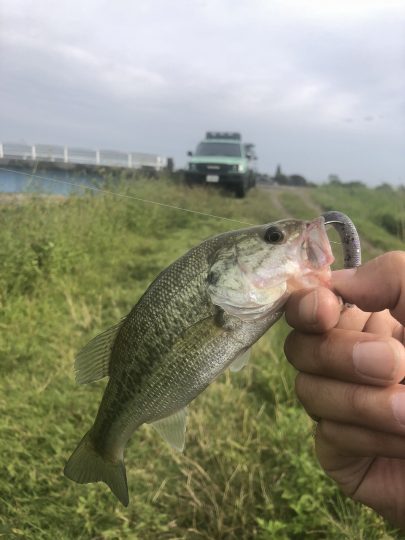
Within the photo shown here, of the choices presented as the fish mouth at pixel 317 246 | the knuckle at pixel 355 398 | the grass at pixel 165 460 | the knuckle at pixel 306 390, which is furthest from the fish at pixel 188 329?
the grass at pixel 165 460

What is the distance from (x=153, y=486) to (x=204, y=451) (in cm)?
43

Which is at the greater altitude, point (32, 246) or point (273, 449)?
point (32, 246)

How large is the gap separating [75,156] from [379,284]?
1682 centimetres

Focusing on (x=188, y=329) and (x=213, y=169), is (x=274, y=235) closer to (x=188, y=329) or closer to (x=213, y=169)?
(x=188, y=329)

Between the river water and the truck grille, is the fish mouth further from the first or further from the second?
the truck grille

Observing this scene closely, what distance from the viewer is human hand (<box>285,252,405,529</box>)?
1438mm

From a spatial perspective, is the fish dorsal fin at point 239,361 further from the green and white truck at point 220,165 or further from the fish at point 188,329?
the green and white truck at point 220,165

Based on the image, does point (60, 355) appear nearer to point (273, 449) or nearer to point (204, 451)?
point (204, 451)

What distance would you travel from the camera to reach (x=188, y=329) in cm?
180

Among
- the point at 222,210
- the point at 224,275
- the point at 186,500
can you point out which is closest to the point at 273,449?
the point at 186,500

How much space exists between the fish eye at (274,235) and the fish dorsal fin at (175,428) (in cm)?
77

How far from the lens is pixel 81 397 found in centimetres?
426

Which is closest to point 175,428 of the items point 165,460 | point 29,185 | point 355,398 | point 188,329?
point 188,329

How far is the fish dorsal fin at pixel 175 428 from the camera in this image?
78.4 inches
